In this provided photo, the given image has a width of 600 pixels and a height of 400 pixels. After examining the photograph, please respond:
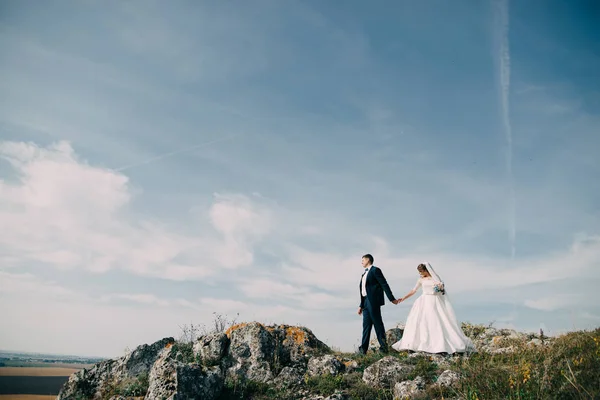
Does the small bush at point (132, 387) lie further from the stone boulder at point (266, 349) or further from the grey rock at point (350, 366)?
the grey rock at point (350, 366)

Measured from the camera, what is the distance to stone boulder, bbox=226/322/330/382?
10234 mm

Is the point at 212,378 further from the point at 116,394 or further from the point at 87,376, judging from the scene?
the point at 87,376

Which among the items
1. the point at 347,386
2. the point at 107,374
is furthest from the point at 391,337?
the point at 107,374

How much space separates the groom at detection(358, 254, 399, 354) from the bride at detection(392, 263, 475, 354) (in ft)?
1.89

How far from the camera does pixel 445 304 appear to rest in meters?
12.1

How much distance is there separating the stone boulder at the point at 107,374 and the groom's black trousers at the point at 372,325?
6263 millimetres

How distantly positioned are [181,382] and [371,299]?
6.29 metres

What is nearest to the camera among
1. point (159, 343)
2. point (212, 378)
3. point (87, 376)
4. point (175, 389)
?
point (175, 389)

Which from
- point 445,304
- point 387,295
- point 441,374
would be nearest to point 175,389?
point 441,374

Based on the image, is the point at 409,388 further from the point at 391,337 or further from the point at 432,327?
the point at 391,337

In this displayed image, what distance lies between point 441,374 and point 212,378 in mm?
5275

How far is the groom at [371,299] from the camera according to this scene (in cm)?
1208

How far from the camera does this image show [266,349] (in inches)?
423

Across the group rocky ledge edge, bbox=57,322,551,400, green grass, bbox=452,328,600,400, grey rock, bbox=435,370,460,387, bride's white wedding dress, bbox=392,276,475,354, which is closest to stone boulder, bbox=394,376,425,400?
rocky ledge edge, bbox=57,322,551,400
